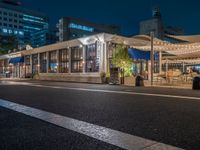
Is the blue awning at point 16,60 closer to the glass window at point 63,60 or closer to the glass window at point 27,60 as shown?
the glass window at point 27,60

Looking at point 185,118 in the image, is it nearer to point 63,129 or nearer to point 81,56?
point 63,129

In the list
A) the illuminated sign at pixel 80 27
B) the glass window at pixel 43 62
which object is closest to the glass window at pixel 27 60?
the glass window at pixel 43 62

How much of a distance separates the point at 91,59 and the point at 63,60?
652 cm

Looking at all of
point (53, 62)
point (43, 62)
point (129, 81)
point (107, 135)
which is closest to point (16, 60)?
point (43, 62)

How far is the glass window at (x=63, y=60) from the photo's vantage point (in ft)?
106

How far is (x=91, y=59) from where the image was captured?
28.0 metres

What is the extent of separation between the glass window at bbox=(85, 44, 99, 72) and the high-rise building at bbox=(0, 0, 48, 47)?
7347cm

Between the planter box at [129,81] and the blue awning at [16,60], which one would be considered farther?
the blue awning at [16,60]

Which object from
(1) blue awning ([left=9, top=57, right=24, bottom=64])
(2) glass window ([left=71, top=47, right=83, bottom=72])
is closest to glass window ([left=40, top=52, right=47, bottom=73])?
(1) blue awning ([left=9, top=57, right=24, bottom=64])

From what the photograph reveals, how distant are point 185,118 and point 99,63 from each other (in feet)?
69.8

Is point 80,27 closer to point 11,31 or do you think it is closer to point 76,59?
point 11,31

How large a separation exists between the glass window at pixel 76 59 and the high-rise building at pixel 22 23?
70368 mm

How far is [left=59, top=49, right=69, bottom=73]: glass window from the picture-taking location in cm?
3223

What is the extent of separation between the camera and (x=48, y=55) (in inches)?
1422
